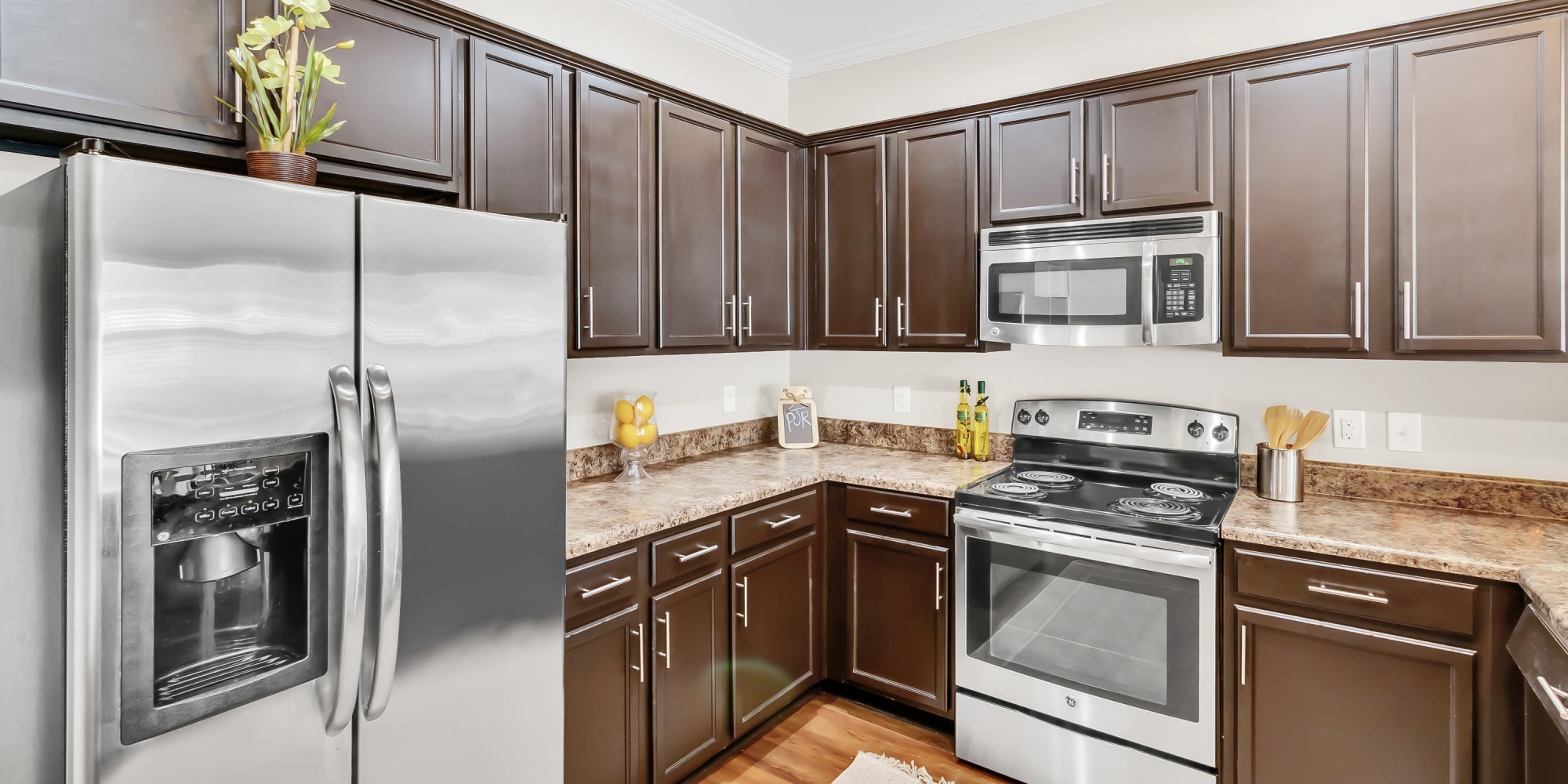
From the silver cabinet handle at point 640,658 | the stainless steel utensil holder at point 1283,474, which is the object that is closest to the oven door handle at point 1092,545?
the stainless steel utensil holder at point 1283,474

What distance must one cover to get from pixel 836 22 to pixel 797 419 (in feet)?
5.60

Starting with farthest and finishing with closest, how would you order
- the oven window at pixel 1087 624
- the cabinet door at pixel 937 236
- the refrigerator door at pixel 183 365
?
the cabinet door at pixel 937 236, the oven window at pixel 1087 624, the refrigerator door at pixel 183 365

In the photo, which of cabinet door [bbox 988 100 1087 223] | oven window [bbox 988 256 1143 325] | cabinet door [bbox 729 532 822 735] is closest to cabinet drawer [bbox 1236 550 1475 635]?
oven window [bbox 988 256 1143 325]

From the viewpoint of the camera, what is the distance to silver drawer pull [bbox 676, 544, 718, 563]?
2.20 metres

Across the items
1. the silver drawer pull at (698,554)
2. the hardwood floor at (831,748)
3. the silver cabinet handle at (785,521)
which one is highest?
the silver cabinet handle at (785,521)

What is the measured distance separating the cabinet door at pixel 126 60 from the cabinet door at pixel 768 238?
5.55 ft

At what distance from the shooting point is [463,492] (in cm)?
143

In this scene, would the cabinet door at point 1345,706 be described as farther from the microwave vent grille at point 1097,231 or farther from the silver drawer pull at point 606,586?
the silver drawer pull at point 606,586

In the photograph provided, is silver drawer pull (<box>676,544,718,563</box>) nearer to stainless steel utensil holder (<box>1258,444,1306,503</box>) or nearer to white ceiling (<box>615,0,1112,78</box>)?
stainless steel utensil holder (<box>1258,444,1306,503</box>)

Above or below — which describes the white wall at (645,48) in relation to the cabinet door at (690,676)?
above

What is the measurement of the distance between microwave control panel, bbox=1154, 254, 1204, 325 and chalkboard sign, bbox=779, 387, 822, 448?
4.99ft

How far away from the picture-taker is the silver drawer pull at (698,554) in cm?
220

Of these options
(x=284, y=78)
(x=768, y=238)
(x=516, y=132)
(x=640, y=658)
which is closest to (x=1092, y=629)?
(x=640, y=658)

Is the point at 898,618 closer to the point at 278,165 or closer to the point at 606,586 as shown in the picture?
the point at 606,586
